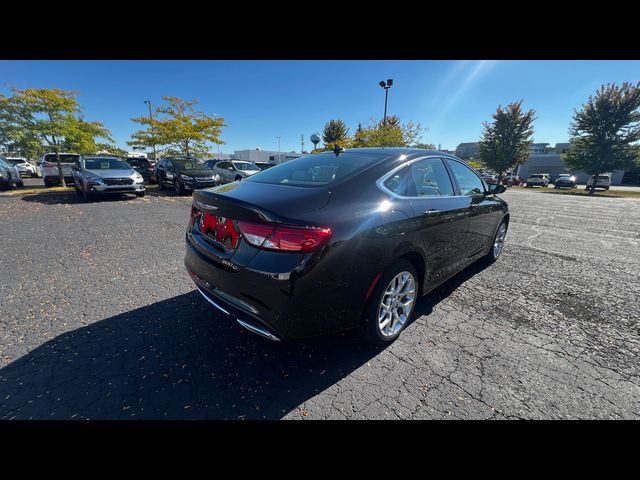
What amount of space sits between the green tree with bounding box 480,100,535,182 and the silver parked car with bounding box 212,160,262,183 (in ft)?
96.0

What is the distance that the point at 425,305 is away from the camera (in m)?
3.20

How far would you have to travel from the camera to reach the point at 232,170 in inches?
675

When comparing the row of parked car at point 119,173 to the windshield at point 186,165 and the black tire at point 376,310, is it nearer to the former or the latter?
the windshield at point 186,165

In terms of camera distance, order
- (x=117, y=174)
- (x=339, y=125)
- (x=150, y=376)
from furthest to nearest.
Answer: (x=339, y=125) → (x=117, y=174) → (x=150, y=376)

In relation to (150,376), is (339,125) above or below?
above

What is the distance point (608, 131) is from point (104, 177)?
38.3 m

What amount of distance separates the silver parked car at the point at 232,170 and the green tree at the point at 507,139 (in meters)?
29.3

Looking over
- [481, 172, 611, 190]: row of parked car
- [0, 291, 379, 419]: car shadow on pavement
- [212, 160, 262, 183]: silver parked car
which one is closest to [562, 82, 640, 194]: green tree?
[481, 172, 611, 190]: row of parked car

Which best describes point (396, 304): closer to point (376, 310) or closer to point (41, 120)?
point (376, 310)

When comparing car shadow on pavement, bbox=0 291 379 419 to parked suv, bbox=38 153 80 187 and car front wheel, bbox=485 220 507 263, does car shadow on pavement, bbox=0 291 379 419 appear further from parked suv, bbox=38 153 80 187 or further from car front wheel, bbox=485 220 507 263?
parked suv, bbox=38 153 80 187

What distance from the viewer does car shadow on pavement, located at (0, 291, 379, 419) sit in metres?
1.78
